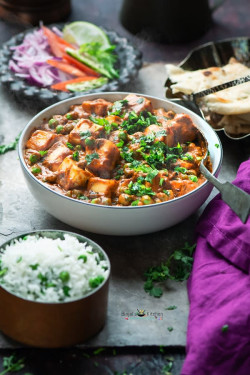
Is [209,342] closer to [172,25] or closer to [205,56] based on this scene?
[205,56]

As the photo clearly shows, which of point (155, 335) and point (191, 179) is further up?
point (191, 179)

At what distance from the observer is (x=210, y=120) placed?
385 cm

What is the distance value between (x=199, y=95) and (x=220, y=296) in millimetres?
1578

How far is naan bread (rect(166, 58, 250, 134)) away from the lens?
144 inches

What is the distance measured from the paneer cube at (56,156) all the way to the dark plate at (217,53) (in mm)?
1474

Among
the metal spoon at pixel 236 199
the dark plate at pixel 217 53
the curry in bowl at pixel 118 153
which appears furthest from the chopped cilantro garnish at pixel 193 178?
the dark plate at pixel 217 53

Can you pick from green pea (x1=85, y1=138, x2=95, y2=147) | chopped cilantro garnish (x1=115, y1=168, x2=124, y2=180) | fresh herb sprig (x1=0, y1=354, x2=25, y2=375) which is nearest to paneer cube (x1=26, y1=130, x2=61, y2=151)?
green pea (x1=85, y1=138, x2=95, y2=147)

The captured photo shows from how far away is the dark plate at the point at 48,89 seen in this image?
4051mm

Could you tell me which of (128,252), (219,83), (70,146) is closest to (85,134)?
(70,146)

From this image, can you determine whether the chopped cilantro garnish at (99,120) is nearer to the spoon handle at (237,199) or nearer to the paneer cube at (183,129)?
the paneer cube at (183,129)

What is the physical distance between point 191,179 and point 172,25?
225 cm

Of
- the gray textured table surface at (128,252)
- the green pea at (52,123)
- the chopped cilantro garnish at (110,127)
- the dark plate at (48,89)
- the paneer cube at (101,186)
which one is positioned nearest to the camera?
the gray textured table surface at (128,252)

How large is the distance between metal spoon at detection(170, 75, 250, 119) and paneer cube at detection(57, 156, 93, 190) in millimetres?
1073

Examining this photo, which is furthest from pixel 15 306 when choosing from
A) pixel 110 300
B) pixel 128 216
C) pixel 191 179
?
pixel 191 179
